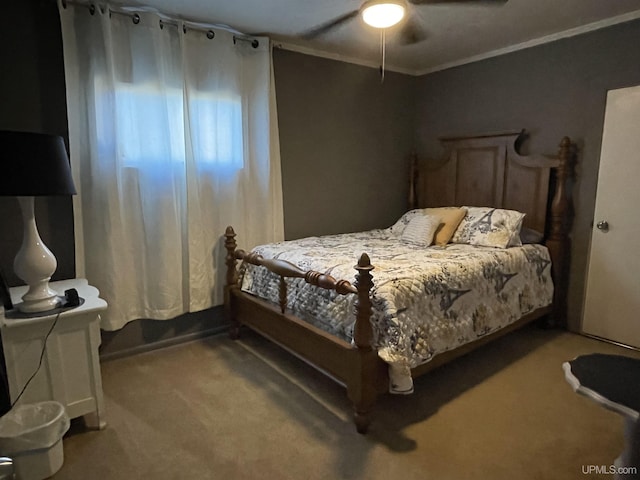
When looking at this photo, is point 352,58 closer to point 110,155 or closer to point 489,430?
point 110,155

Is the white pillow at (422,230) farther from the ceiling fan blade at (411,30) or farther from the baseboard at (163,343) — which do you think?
the baseboard at (163,343)

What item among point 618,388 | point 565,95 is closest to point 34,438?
point 618,388

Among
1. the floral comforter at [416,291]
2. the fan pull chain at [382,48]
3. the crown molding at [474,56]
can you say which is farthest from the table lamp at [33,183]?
the fan pull chain at [382,48]

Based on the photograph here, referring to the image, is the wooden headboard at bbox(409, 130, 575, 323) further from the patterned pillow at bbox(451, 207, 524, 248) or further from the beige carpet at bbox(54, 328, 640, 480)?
the beige carpet at bbox(54, 328, 640, 480)

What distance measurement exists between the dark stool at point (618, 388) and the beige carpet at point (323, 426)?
51 cm

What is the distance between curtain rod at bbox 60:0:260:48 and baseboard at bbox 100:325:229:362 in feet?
7.17

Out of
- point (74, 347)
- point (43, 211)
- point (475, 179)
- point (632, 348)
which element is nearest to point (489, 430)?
point (632, 348)

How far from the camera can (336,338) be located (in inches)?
84.7

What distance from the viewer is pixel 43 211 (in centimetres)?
251

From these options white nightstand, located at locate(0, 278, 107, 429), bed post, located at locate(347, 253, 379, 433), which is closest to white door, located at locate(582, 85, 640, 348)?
bed post, located at locate(347, 253, 379, 433)

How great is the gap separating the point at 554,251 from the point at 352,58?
2.40 m

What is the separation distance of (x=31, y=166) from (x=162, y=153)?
107 cm

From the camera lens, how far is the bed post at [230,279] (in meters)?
3.03

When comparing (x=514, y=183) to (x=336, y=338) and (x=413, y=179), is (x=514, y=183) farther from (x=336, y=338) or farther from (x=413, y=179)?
(x=336, y=338)
